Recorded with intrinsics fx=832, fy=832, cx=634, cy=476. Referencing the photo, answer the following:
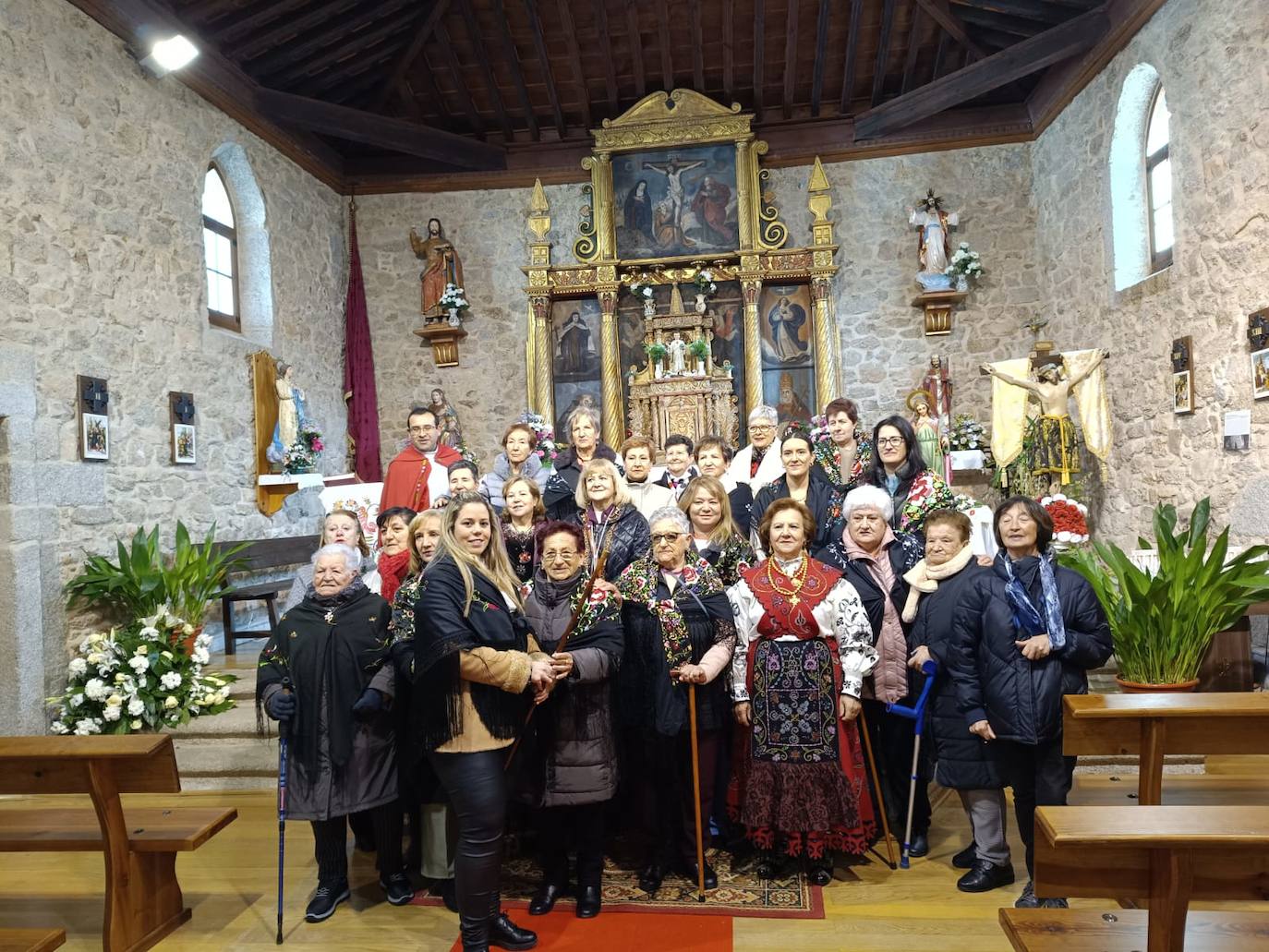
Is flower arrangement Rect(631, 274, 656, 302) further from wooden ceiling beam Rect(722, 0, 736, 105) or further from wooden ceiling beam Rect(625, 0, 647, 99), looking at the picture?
wooden ceiling beam Rect(722, 0, 736, 105)

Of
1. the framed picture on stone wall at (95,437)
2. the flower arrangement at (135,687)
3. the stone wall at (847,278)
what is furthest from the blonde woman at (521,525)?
the stone wall at (847,278)

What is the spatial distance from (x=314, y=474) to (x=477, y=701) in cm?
666

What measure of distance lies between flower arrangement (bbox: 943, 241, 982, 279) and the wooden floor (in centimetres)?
751

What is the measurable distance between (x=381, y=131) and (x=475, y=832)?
8.94 meters

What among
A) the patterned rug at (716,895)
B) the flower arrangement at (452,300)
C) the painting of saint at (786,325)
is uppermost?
the flower arrangement at (452,300)

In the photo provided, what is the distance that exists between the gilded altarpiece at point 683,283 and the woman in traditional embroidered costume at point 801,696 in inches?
263

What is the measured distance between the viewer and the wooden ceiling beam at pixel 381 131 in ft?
29.1

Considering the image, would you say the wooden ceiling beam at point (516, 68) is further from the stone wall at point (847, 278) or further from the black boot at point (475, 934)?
the black boot at point (475, 934)

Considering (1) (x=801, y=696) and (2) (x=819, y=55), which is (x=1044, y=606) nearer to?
(1) (x=801, y=696)

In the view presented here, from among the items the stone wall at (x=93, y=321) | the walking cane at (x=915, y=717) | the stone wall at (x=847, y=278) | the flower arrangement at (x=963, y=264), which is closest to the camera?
the walking cane at (x=915, y=717)

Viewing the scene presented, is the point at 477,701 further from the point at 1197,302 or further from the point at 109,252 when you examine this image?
the point at 1197,302

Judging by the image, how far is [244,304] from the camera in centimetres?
888

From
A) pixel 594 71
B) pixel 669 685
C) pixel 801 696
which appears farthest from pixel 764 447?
pixel 594 71

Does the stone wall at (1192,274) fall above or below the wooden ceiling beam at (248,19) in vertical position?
below
